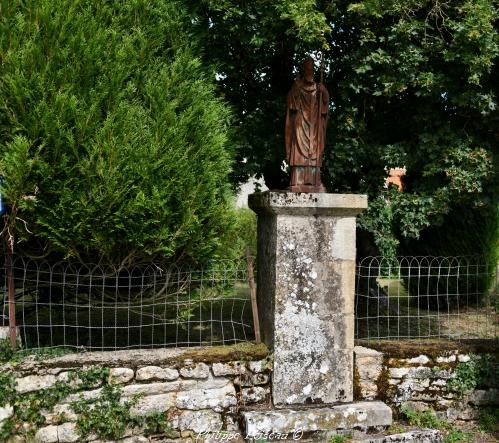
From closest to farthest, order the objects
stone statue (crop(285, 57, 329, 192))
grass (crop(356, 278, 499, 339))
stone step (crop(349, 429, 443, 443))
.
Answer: stone step (crop(349, 429, 443, 443))
stone statue (crop(285, 57, 329, 192))
grass (crop(356, 278, 499, 339))

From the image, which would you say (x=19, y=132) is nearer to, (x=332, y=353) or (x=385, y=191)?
(x=332, y=353)

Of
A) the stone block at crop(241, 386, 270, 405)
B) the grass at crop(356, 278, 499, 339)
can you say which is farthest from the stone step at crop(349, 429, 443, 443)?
the grass at crop(356, 278, 499, 339)

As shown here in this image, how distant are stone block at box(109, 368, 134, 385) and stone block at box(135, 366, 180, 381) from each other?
6cm

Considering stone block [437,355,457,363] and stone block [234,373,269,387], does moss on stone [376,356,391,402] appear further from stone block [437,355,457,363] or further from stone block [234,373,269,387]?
stone block [234,373,269,387]

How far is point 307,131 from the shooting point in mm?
4473

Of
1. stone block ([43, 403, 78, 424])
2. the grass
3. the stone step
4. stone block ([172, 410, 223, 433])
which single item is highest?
the grass

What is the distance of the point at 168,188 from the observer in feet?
13.7

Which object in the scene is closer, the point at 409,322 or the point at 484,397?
the point at 484,397

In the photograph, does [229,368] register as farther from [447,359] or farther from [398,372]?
[447,359]

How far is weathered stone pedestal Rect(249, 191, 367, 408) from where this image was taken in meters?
4.32

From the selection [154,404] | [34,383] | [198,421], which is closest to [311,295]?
[198,421]

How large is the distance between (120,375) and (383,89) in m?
3.79

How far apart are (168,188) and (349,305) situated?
5.93 feet

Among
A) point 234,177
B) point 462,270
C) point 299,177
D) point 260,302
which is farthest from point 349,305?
point 462,270
